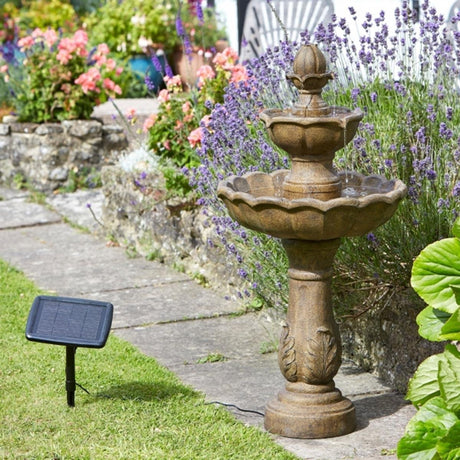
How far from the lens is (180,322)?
5.70 m

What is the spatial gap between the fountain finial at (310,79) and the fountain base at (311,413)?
109 centimetres

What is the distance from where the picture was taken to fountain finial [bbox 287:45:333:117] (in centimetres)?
389

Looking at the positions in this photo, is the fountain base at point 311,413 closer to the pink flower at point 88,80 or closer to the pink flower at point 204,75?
the pink flower at point 204,75

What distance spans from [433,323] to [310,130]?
852 mm

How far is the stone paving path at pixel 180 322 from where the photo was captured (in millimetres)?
4219

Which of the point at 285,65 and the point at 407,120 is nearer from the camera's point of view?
the point at 407,120

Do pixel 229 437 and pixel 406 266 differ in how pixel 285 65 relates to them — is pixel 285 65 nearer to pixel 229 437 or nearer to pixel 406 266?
pixel 406 266

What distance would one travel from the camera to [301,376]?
406cm

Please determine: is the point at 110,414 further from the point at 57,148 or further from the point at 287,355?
the point at 57,148

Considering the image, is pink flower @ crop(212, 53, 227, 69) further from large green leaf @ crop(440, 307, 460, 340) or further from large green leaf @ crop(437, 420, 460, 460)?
large green leaf @ crop(437, 420, 460, 460)

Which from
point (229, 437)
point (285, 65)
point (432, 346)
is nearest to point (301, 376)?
point (229, 437)

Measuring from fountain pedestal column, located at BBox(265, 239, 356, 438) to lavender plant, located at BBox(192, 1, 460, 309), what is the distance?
488mm

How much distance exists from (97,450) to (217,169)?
1901 millimetres

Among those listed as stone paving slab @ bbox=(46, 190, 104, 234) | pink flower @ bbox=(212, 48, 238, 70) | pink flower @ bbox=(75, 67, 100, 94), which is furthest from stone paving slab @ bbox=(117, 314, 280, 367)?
pink flower @ bbox=(75, 67, 100, 94)
